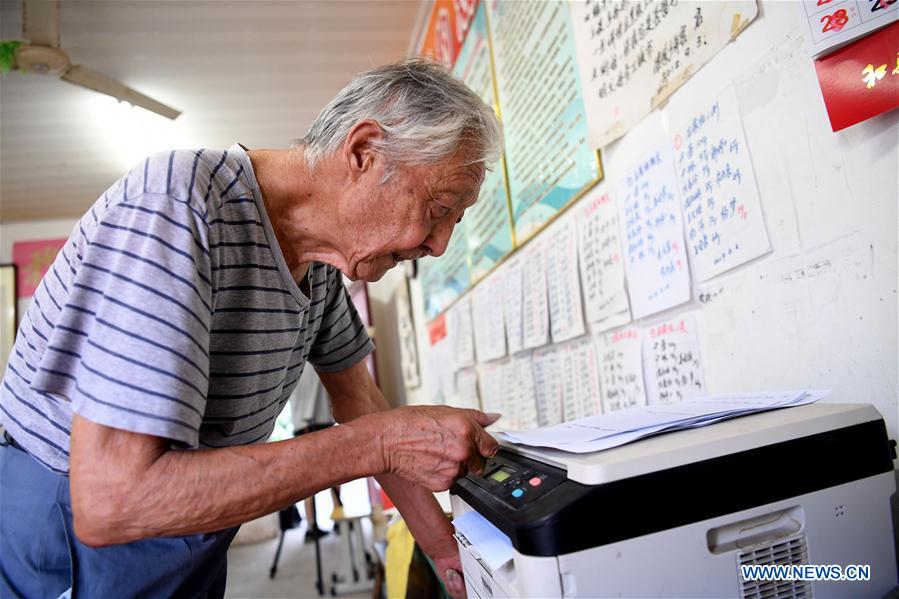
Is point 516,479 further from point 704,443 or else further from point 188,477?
point 188,477

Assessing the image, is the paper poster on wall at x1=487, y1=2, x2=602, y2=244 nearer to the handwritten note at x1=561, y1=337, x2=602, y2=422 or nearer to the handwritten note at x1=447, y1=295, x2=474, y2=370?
the handwritten note at x1=561, y1=337, x2=602, y2=422

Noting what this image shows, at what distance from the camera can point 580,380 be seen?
1403 mm

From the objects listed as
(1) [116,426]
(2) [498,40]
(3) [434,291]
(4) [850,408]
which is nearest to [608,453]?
(4) [850,408]

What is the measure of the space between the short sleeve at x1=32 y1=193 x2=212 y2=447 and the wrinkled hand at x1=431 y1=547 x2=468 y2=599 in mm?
567

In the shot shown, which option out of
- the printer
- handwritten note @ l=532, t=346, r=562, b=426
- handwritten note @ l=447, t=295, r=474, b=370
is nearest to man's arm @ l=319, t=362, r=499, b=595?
the printer

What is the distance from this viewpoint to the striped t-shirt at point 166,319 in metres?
0.58

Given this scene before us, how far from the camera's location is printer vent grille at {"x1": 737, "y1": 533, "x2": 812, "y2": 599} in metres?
0.53

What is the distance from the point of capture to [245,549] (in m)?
5.15

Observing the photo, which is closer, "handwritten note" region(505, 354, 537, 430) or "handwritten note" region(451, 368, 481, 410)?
"handwritten note" region(505, 354, 537, 430)

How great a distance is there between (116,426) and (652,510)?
49 cm

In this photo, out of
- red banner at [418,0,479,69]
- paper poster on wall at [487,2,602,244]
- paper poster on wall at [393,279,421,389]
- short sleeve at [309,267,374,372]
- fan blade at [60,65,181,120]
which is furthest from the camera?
paper poster on wall at [393,279,421,389]

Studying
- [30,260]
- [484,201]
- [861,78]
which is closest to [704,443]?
[861,78]

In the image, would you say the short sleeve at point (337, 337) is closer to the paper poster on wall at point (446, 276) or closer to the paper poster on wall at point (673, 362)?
the paper poster on wall at point (673, 362)

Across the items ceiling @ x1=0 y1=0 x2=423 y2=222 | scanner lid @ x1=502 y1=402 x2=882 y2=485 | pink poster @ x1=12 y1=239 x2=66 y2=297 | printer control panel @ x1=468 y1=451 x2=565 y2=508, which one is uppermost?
ceiling @ x1=0 y1=0 x2=423 y2=222
